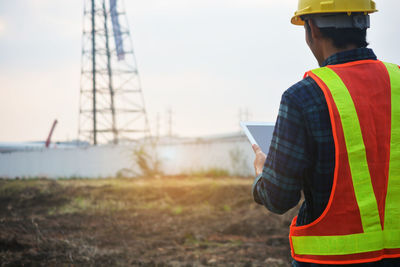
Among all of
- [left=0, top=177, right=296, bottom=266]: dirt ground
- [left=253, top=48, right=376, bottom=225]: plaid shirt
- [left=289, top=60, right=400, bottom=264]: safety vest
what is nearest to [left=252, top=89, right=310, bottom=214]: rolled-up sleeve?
[left=253, top=48, right=376, bottom=225]: plaid shirt

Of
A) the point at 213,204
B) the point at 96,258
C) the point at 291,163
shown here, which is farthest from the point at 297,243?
the point at 213,204

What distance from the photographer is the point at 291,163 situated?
A: 4.52ft

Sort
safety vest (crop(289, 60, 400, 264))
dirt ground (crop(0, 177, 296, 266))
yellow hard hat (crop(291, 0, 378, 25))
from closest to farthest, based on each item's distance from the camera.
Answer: safety vest (crop(289, 60, 400, 264)) → yellow hard hat (crop(291, 0, 378, 25)) → dirt ground (crop(0, 177, 296, 266))

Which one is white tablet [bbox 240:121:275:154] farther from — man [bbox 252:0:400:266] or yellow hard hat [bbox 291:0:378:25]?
yellow hard hat [bbox 291:0:378:25]

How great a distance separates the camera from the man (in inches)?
52.1

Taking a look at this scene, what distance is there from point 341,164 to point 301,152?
13 cm

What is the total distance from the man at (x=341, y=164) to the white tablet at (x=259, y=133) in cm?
30

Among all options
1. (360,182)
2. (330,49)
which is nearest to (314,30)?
(330,49)

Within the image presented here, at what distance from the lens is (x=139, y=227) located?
8.45m

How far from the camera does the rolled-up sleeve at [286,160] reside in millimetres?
1381

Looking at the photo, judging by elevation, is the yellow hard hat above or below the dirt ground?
above

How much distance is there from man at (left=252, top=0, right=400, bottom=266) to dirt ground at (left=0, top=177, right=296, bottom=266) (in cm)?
436

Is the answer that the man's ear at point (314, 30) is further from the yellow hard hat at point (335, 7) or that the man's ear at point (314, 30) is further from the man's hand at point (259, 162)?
the man's hand at point (259, 162)

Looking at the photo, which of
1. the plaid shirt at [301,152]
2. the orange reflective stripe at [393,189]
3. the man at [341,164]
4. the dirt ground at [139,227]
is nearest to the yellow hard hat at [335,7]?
the man at [341,164]
